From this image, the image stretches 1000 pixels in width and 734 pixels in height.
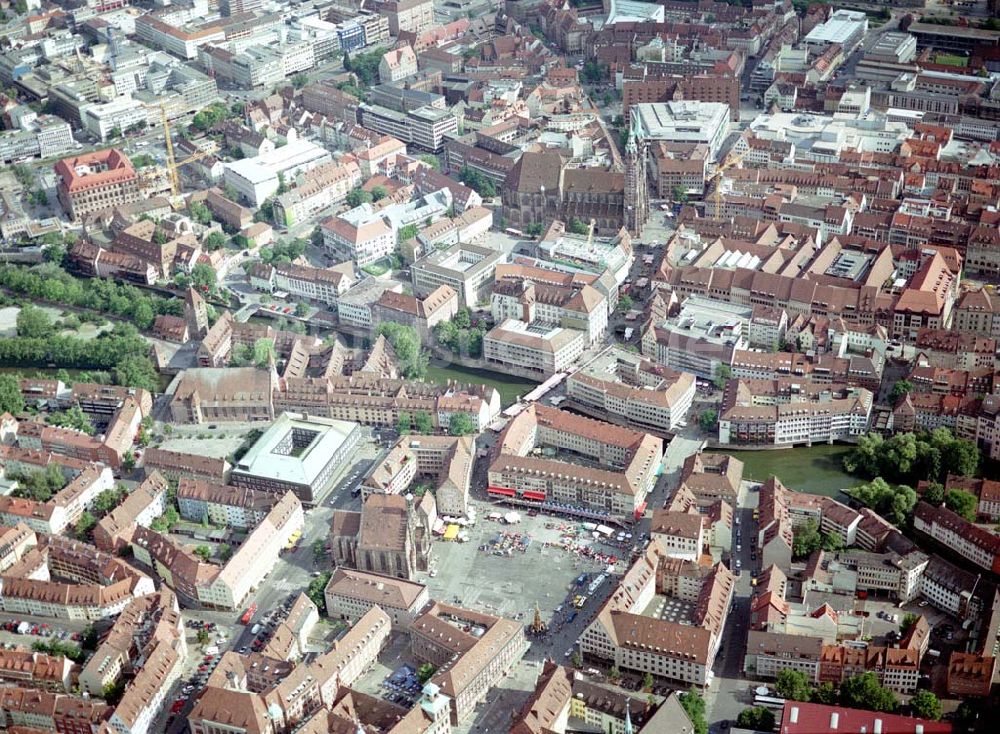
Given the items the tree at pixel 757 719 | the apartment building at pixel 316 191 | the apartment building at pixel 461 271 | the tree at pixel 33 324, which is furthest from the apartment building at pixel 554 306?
the tree at pixel 757 719

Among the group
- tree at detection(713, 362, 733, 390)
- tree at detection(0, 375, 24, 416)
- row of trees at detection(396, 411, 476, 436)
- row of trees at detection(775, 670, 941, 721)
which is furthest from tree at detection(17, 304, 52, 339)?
row of trees at detection(775, 670, 941, 721)

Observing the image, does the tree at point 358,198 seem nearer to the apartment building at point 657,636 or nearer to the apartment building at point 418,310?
the apartment building at point 418,310

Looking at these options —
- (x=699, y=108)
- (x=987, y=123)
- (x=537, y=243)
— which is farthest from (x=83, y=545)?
(x=987, y=123)

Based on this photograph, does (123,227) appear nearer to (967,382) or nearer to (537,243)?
(537,243)

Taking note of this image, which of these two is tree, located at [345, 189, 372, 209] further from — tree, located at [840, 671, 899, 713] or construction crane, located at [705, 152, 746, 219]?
tree, located at [840, 671, 899, 713]

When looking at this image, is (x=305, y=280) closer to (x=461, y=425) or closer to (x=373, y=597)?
(x=461, y=425)
